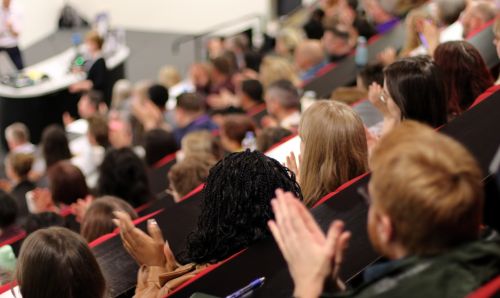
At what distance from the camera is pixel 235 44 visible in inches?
332

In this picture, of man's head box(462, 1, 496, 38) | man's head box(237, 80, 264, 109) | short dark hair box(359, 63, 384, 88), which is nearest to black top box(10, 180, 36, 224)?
man's head box(237, 80, 264, 109)

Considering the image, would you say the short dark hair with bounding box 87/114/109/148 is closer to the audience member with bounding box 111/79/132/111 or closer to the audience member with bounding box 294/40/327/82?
the audience member with bounding box 111/79/132/111

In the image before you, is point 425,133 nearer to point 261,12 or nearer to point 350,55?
point 350,55

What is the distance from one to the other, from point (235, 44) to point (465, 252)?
703 cm

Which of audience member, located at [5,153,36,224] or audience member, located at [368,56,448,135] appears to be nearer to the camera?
audience member, located at [368,56,448,135]

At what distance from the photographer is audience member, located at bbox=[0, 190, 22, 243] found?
4117mm

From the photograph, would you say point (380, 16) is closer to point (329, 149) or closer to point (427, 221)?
point (329, 149)

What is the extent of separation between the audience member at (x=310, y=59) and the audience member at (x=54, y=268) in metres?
4.77

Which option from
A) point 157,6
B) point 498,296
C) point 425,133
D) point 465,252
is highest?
point 157,6

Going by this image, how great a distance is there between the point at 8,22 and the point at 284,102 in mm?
5302

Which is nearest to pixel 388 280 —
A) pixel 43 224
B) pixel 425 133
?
pixel 425 133

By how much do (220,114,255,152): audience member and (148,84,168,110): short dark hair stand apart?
5.83 ft

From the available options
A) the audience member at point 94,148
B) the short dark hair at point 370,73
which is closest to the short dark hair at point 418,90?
the short dark hair at point 370,73

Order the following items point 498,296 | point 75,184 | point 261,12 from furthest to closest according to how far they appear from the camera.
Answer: point 261,12 → point 75,184 → point 498,296
